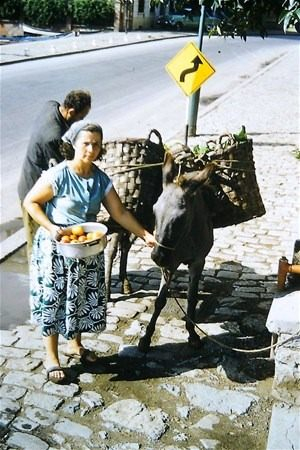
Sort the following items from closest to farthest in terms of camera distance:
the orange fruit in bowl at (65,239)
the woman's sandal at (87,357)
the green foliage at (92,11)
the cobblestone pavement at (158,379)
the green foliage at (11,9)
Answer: the cobblestone pavement at (158,379), the orange fruit in bowl at (65,239), the woman's sandal at (87,357), the green foliage at (11,9), the green foliage at (92,11)

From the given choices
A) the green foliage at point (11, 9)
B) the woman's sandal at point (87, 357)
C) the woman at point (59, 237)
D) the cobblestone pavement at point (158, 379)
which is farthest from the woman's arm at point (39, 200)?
the green foliage at point (11, 9)

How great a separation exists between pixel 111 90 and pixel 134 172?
58.2 ft

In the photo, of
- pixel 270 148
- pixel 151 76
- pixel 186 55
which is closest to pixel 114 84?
pixel 151 76

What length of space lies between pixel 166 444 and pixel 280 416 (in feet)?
3.03

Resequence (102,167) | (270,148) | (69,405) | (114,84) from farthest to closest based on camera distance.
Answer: (114,84) < (270,148) < (102,167) < (69,405)

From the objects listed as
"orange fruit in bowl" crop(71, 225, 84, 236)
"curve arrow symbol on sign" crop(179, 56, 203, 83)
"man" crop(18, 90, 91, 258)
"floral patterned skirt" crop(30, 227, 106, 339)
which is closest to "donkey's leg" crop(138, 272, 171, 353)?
"floral patterned skirt" crop(30, 227, 106, 339)

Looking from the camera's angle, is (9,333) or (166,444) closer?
(166,444)

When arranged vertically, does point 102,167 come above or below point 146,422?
above

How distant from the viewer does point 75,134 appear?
5.10m

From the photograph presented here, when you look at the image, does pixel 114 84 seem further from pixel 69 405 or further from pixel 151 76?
pixel 69 405

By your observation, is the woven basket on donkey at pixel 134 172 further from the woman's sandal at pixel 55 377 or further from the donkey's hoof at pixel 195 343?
the woman's sandal at pixel 55 377

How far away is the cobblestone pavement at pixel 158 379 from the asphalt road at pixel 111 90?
12.4ft

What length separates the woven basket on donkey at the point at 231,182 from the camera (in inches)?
248

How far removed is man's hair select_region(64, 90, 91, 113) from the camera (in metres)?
6.02
